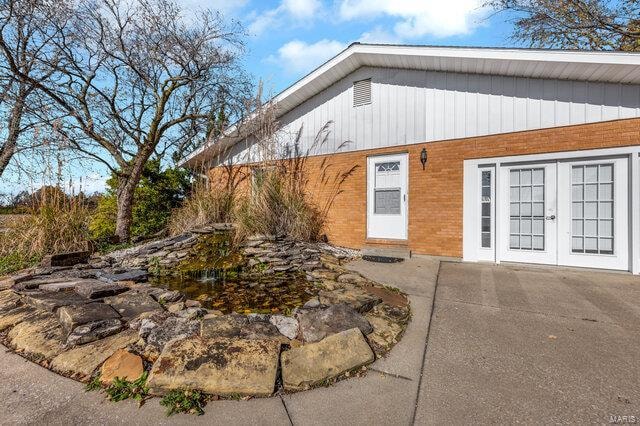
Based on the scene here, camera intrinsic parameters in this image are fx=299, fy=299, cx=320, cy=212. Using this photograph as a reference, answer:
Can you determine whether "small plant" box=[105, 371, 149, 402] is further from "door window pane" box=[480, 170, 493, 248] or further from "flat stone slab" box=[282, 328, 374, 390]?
"door window pane" box=[480, 170, 493, 248]

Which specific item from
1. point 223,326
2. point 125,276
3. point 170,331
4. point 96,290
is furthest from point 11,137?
point 223,326

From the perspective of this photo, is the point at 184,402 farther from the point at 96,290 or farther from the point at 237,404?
the point at 96,290

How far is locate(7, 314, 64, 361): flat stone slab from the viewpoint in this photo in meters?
2.30

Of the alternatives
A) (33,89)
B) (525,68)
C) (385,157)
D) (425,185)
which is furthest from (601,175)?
(33,89)

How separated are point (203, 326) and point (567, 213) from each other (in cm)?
603

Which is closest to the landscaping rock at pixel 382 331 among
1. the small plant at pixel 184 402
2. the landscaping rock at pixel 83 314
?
the small plant at pixel 184 402

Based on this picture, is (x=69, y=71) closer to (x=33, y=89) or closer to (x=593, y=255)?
(x=33, y=89)

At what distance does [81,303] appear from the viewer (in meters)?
2.91

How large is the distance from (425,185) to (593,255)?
303 cm

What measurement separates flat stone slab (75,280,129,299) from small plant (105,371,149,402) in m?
1.88

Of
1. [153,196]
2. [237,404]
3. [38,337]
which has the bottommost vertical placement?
[237,404]

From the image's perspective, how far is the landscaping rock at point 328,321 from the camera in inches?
100

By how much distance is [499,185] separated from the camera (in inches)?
226

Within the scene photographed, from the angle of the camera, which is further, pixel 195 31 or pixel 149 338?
pixel 195 31
